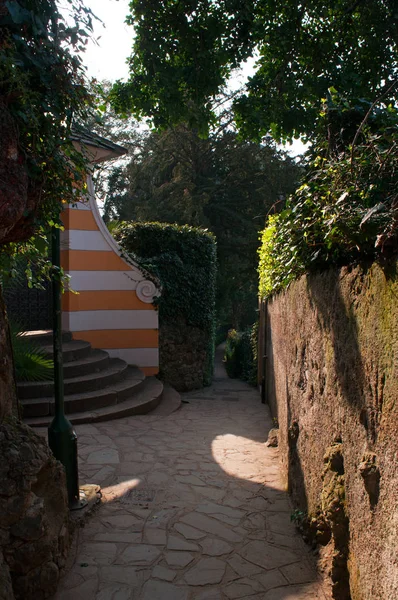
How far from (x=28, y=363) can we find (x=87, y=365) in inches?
49.4

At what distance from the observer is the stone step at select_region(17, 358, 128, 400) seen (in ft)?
24.1

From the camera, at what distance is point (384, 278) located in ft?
6.68

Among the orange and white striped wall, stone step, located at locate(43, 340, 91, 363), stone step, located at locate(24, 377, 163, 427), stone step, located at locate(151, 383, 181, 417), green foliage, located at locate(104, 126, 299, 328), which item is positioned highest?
green foliage, located at locate(104, 126, 299, 328)

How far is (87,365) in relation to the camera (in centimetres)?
853

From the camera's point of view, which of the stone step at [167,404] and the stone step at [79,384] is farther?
the stone step at [167,404]

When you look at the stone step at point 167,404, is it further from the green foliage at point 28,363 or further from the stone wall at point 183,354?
the green foliage at point 28,363

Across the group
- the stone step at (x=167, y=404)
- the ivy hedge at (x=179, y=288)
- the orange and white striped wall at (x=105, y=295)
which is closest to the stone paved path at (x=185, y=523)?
the stone step at (x=167, y=404)

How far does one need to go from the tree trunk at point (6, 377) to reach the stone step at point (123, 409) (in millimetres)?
3613

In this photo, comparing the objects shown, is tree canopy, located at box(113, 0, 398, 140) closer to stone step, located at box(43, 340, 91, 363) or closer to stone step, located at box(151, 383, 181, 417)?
stone step, located at box(43, 340, 91, 363)

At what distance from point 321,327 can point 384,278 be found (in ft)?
4.38

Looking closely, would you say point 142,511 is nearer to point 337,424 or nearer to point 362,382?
point 337,424

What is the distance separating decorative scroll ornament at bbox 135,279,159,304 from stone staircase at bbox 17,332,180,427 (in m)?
1.50

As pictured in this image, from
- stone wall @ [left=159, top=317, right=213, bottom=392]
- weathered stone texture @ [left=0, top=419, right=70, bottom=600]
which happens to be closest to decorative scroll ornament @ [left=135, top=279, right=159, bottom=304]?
stone wall @ [left=159, top=317, right=213, bottom=392]

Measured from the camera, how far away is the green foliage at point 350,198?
7.21 feet
